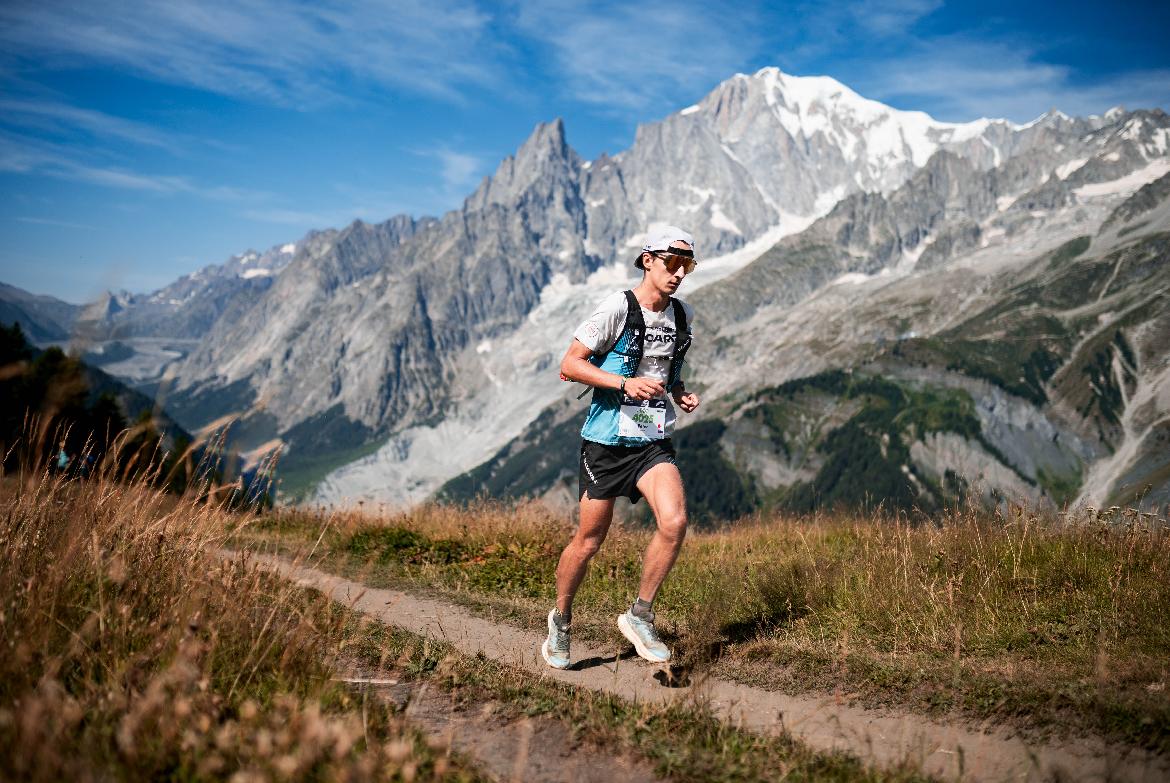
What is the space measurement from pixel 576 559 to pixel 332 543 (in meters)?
7.03

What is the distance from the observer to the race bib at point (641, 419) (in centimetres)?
661

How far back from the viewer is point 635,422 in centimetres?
664

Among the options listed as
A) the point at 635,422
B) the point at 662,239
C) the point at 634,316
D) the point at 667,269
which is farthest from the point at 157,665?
the point at 662,239

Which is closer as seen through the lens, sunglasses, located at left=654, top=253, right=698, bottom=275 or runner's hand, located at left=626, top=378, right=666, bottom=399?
runner's hand, located at left=626, top=378, right=666, bottom=399

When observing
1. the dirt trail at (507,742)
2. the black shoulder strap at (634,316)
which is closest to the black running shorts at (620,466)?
the black shoulder strap at (634,316)

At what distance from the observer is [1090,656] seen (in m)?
5.80

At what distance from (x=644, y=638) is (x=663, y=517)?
1.14 m

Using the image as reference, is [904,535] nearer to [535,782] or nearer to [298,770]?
[535,782]

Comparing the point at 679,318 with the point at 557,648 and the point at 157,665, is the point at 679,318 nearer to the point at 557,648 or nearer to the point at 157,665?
the point at 557,648

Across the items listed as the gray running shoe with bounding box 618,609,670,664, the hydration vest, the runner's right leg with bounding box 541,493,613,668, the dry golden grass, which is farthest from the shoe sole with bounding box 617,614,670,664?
the dry golden grass

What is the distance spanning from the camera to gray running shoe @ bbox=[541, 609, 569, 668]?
22.2 ft

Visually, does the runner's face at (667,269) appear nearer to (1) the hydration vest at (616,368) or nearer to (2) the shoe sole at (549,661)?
(1) the hydration vest at (616,368)

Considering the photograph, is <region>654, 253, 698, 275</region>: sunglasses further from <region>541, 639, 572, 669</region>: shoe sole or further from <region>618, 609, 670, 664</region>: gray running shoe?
<region>541, 639, 572, 669</region>: shoe sole

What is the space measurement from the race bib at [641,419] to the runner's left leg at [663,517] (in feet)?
0.99
